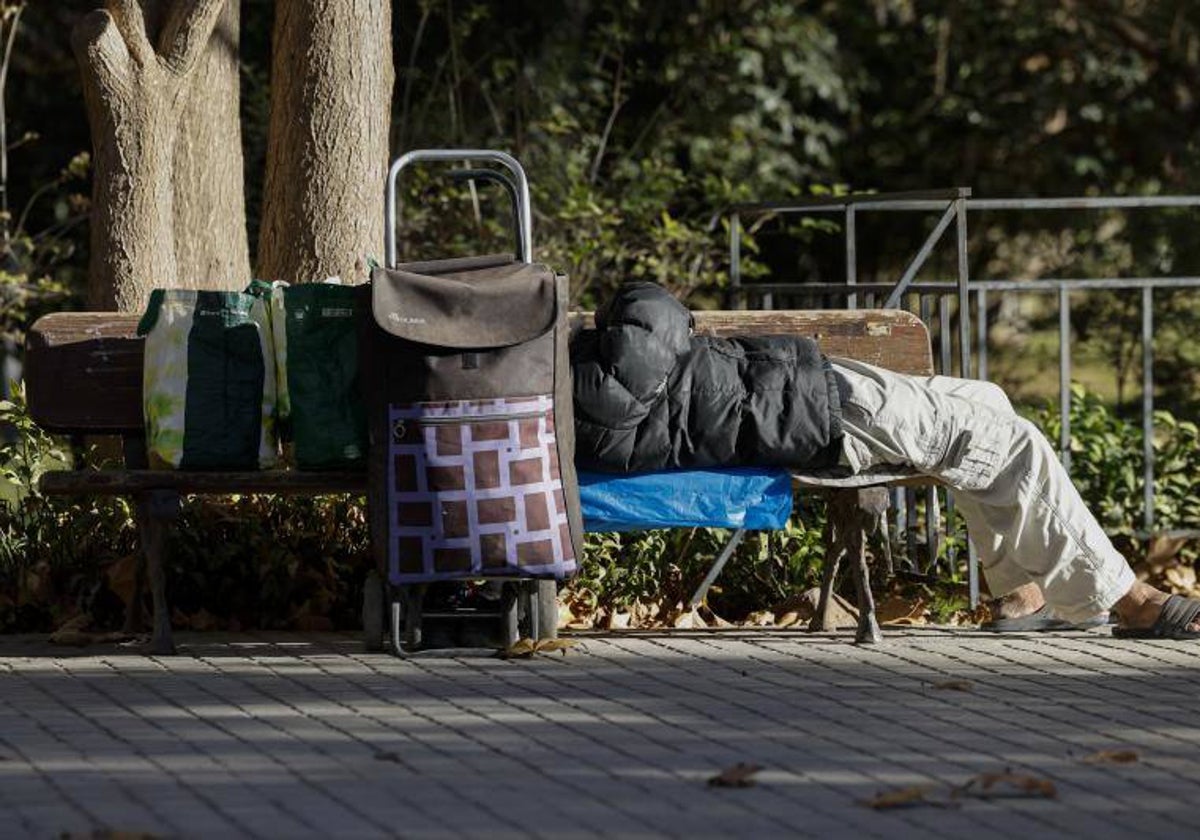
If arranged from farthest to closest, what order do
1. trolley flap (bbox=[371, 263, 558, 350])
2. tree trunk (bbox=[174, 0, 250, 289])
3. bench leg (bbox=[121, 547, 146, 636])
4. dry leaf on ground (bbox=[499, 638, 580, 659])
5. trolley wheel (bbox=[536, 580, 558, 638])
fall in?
tree trunk (bbox=[174, 0, 250, 289]) → bench leg (bbox=[121, 547, 146, 636]) → trolley wheel (bbox=[536, 580, 558, 638]) → dry leaf on ground (bbox=[499, 638, 580, 659]) → trolley flap (bbox=[371, 263, 558, 350])

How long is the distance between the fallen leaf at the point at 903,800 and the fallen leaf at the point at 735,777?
279mm

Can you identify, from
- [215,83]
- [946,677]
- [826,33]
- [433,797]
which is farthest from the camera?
[826,33]

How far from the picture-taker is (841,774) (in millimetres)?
4707

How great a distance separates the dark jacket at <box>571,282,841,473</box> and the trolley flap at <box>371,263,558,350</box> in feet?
0.89

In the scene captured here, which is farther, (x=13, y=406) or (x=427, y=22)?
(x=427, y=22)

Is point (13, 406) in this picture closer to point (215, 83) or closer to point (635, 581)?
point (215, 83)

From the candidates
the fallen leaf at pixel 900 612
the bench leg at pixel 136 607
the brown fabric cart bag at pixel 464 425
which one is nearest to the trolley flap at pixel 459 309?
the brown fabric cart bag at pixel 464 425

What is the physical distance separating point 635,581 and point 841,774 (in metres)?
2.77

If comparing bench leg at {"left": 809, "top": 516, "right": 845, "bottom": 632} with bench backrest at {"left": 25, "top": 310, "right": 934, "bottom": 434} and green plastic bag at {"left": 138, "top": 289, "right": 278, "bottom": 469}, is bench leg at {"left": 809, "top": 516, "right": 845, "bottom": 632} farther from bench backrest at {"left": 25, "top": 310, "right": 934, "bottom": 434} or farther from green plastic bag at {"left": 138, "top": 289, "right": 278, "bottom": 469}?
green plastic bag at {"left": 138, "top": 289, "right": 278, "bottom": 469}

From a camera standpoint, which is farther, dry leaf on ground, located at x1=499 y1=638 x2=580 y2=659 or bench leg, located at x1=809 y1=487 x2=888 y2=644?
bench leg, located at x1=809 y1=487 x2=888 y2=644

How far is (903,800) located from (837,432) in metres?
2.11

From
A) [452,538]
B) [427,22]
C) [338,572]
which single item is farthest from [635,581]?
[427,22]

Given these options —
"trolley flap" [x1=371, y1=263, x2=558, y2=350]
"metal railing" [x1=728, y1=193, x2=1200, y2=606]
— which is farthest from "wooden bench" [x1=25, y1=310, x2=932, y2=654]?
"metal railing" [x1=728, y1=193, x2=1200, y2=606]

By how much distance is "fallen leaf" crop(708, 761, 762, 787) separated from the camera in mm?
4570
